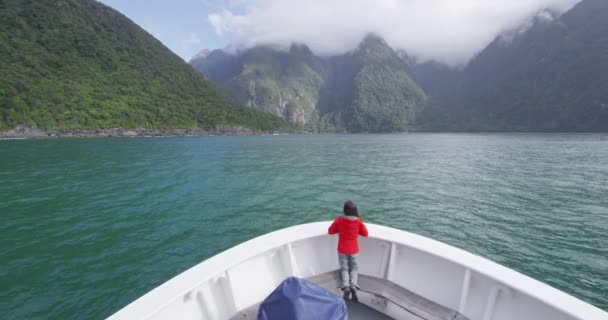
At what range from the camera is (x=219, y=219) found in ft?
42.4

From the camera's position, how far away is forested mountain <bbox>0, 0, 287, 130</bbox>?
84.1 meters

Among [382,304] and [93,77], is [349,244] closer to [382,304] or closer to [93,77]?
[382,304]

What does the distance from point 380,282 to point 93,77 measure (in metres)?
155

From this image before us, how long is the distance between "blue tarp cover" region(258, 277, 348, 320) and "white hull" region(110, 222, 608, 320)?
1.34 meters

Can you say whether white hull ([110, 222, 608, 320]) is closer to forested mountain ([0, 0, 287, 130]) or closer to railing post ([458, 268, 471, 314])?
railing post ([458, 268, 471, 314])

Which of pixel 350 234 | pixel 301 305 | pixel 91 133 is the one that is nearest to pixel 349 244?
pixel 350 234

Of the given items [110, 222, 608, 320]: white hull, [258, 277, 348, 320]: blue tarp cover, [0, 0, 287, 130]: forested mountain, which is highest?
[0, 0, 287, 130]: forested mountain

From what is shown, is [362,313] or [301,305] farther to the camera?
[362,313]

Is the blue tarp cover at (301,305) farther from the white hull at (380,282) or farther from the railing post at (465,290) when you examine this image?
the railing post at (465,290)

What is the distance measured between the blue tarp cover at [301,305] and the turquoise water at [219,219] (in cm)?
670

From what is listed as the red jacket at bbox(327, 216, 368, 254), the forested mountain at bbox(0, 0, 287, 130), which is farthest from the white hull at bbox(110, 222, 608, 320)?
the forested mountain at bbox(0, 0, 287, 130)

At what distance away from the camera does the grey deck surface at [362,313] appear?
401cm

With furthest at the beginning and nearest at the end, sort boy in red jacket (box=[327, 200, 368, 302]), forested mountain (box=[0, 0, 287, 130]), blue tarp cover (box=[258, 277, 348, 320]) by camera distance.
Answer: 1. forested mountain (box=[0, 0, 287, 130])
2. boy in red jacket (box=[327, 200, 368, 302])
3. blue tarp cover (box=[258, 277, 348, 320])

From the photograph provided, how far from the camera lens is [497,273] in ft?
11.0
